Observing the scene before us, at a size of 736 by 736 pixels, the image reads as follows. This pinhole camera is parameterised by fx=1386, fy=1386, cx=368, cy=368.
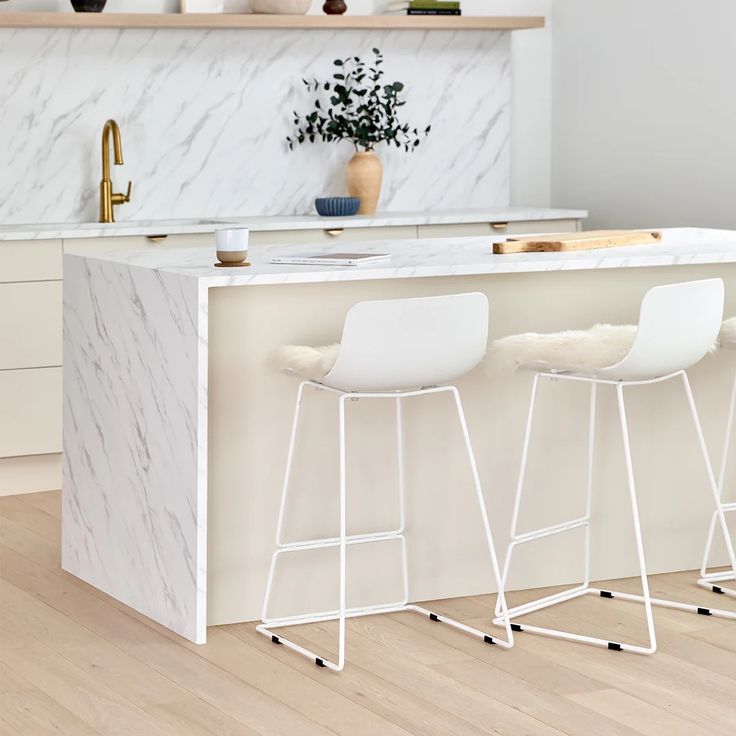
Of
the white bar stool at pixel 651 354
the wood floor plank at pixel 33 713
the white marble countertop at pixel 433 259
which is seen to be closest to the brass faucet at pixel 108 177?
the white marble countertop at pixel 433 259

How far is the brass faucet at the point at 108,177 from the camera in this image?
5.52 meters

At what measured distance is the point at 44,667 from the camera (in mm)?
3299

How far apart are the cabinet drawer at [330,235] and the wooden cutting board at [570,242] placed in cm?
141

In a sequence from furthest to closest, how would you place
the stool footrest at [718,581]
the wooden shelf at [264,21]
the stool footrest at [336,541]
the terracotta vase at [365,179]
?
the terracotta vase at [365,179], the wooden shelf at [264,21], the stool footrest at [718,581], the stool footrest at [336,541]

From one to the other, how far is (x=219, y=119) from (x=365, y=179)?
671mm

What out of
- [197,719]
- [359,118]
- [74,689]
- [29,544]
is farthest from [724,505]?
[359,118]

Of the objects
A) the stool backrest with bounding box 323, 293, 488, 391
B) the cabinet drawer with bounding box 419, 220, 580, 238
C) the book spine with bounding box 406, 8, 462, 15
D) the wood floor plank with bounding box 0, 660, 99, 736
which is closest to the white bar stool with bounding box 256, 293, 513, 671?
the stool backrest with bounding box 323, 293, 488, 391

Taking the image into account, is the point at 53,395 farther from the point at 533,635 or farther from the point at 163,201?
the point at 533,635

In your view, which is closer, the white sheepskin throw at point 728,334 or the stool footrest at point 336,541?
the stool footrest at point 336,541

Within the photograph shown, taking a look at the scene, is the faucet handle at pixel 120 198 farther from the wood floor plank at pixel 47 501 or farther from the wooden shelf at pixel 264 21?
the wood floor plank at pixel 47 501

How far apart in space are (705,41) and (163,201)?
232 cm

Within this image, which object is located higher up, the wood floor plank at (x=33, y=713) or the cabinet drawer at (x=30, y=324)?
the cabinet drawer at (x=30, y=324)

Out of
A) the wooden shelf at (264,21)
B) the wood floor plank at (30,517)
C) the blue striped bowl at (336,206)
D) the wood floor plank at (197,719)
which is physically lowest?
the wood floor plank at (197,719)

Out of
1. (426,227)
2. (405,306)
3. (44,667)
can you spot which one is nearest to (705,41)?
(426,227)
